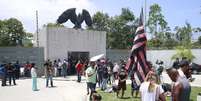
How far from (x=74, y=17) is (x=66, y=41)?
2.37m

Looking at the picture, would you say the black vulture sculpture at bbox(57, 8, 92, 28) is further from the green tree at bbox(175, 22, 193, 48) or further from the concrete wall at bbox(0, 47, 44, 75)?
the green tree at bbox(175, 22, 193, 48)

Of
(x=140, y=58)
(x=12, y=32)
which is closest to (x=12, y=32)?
(x=12, y=32)

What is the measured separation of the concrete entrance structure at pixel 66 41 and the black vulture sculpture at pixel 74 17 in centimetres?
72

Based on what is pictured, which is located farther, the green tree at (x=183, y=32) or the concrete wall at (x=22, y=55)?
the green tree at (x=183, y=32)

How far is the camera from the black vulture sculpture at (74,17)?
37.2 m

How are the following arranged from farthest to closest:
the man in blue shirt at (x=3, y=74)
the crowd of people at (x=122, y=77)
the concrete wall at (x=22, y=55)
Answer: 1. the concrete wall at (x=22, y=55)
2. the man in blue shirt at (x=3, y=74)
3. the crowd of people at (x=122, y=77)

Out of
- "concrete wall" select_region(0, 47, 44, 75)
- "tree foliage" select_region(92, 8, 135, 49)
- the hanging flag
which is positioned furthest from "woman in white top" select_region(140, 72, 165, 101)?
"tree foliage" select_region(92, 8, 135, 49)

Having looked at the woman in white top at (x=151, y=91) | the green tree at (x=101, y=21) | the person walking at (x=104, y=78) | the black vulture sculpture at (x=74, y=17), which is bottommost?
the person walking at (x=104, y=78)

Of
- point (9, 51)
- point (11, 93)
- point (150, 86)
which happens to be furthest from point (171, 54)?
point (150, 86)

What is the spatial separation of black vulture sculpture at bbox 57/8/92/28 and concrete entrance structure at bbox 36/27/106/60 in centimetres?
72

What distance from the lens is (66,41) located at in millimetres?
37281

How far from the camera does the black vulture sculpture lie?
37.2 metres

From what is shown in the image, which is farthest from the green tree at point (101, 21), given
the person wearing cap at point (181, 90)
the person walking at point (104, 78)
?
the person wearing cap at point (181, 90)

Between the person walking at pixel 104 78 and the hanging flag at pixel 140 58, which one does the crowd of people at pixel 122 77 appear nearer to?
the person walking at pixel 104 78
